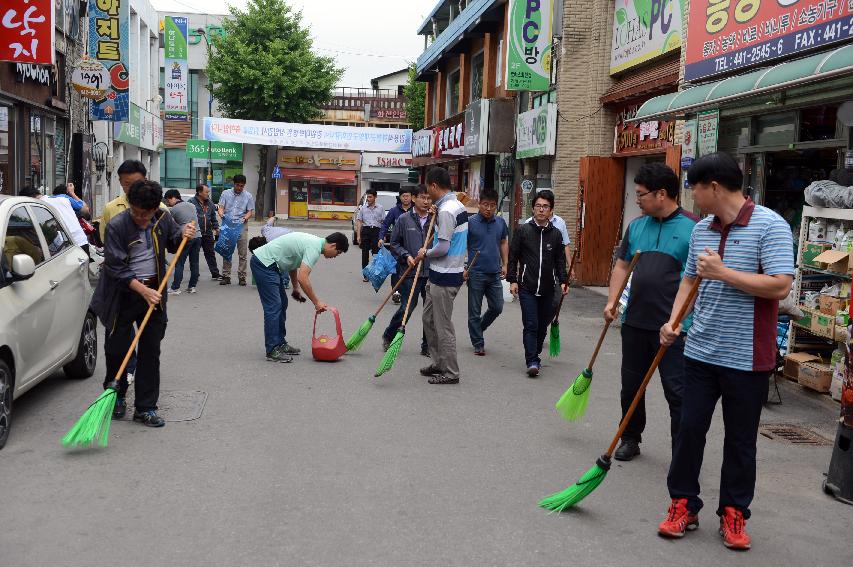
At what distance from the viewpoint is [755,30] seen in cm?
1073

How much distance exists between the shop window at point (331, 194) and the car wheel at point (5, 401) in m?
43.5

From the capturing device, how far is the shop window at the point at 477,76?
2875 cm

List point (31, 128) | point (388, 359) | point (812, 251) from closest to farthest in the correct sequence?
point (388, 359) → point (812, 251) → point (31, 128)

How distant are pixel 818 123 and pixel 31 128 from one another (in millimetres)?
16751

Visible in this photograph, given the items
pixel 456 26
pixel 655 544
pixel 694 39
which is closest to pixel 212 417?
pixel 655 544

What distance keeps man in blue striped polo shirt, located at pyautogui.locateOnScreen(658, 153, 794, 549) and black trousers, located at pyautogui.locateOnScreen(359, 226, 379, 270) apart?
42.7 ft

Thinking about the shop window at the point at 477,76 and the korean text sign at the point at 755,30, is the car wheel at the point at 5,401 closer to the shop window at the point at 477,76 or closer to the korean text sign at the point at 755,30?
the korean text sign at the point at 755,30

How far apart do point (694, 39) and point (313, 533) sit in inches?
400

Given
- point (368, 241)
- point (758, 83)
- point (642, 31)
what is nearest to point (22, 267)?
point (758, 83)

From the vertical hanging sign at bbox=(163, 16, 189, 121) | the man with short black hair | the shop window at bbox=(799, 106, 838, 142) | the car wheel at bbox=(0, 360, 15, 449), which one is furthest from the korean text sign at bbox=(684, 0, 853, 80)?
the vertical hanging sign at bbox=(163, 16, 189, 121)

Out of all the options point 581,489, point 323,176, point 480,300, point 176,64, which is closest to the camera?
point 581,489

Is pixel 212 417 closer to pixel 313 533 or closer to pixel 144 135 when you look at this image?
pixel 313 533

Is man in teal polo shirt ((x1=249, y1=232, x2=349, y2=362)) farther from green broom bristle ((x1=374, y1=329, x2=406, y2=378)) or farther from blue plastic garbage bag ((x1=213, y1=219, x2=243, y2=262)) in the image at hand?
blue plastic garbage bag ((x1=213, y1=219, x2=243, y2=262))

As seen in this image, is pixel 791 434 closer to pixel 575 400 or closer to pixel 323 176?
pixel 575 400
